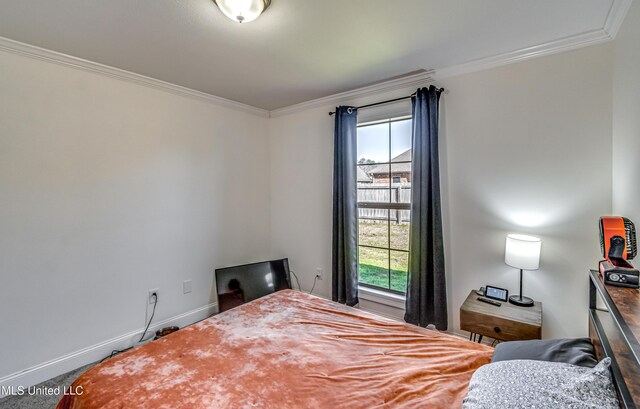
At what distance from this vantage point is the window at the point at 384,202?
2.78 metres

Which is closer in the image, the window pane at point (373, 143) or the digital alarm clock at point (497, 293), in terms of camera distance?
the digital alarm clock at point (497, 293)

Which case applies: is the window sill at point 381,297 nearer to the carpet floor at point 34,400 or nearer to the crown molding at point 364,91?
the crown molding at point 364,91

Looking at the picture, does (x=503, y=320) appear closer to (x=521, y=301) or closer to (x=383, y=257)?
(x=521, y=301)

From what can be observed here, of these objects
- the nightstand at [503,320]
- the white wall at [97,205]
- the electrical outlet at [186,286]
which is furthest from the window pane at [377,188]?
→ the electrical outlet at [186,286]

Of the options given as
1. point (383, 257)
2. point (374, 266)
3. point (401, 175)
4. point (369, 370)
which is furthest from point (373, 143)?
point (369, 370)

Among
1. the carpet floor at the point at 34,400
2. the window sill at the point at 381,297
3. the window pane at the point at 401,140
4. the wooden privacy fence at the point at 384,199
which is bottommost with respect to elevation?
the carpet floor at the point at 34,400

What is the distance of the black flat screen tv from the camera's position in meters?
2.97

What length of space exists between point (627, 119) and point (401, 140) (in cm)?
154

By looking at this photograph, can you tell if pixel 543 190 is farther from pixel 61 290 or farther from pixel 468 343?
pixel 61 290

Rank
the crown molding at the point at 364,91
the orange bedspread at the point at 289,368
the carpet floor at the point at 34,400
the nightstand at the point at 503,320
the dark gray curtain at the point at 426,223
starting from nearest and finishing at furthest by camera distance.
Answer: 1. the orange bedspread at the point at 289,368
2. the nightstand at the point at 503,320
3. the carpet floor at the point at 34,400
4. the dark gray curtain at the point at 426,223
5. the crown molding at the point at 364,91

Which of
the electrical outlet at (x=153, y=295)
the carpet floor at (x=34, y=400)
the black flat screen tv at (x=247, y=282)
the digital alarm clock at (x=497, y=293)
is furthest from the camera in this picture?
the black flat screen tv at (x=247, y=282)

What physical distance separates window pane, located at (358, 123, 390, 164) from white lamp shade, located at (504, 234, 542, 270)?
54.6 inches

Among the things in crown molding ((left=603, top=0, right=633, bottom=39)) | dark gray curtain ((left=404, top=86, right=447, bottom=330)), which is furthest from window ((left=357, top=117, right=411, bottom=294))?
crown molding ((left=603, top=0, right=633, bottom=39))

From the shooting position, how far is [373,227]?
301cm
